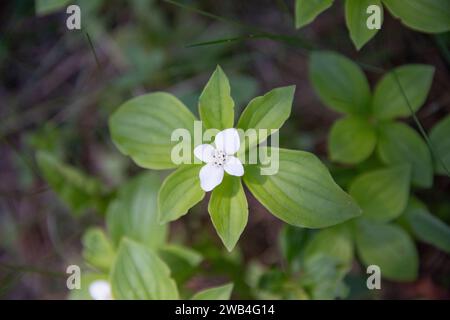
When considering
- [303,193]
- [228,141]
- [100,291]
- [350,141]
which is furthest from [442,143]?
[100,291]

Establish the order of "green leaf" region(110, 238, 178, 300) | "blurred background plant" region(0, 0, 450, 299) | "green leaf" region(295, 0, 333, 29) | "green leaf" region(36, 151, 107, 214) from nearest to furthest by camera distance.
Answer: "green leaf" region(295, 0, 333, 29) → "green leaf" region(110, 238, 178, 300) → "green leaf" region(36, 151, 107, 214) → "blurred background plant" region(0, 0, 450, 299)

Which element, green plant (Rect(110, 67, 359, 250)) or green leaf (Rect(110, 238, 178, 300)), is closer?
green plant (Rect(110, 67, 359, 250))

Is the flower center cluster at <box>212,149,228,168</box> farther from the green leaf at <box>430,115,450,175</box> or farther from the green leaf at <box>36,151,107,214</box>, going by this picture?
the green leaf at <box>36,151,107,214</box>

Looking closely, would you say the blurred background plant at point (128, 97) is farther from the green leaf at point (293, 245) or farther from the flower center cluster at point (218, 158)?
the flower center cluster at point (218, 158)

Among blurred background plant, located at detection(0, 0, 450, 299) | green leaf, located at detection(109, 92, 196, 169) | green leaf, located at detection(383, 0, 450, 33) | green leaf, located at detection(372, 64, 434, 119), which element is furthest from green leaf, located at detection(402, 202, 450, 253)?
green leaf, located at detection(109, 92, 196, 169)

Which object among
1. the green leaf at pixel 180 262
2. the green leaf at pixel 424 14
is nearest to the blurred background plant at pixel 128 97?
the green leaf at pixel 180 262
